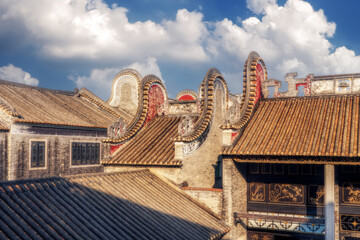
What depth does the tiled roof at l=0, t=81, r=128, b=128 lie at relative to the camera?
66.4ft

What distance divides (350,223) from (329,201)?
124cm

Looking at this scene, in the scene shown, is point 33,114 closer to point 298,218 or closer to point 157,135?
point 157,135

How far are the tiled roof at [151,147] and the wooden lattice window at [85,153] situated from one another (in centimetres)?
866

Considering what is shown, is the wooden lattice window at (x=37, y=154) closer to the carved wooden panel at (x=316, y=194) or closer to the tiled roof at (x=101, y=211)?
the tiled roof at (x=101, y=211)

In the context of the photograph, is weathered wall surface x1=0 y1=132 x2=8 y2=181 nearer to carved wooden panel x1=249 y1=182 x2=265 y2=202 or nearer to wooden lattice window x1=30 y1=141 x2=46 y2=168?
wooden lattice window x1=30 y1=141 x2=46 y2=168

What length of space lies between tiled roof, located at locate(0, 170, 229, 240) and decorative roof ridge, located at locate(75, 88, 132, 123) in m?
16.4

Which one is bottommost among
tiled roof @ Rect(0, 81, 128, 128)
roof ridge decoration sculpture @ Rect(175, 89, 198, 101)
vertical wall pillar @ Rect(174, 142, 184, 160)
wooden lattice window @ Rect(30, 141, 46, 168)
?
vertical wall pillar @ Rect(174, 142, 184, 160)

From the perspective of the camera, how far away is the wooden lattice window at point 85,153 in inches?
910

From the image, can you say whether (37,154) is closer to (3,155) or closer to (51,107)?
(3,155)

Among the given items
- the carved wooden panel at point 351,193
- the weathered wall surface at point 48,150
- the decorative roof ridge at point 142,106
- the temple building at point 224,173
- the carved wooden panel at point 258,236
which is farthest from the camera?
the weathered wall surface at point 48,150

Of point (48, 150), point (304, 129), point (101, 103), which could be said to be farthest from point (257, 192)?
point (101, 103)

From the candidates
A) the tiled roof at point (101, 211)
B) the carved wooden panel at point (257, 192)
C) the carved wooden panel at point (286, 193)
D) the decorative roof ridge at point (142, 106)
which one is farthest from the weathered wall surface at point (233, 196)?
the decorative roof ridge at point (142, 106)

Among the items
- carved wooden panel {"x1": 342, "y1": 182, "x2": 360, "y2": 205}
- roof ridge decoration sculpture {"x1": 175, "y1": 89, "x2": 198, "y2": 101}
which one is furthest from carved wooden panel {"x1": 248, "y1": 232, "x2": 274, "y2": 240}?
roof ridge decoration sculpture {"x1": 175, "y1": 89, "x2": 198, "y2": 101}

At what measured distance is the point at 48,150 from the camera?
21.2m
